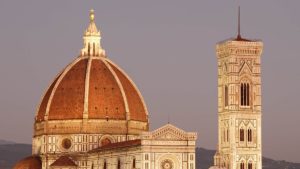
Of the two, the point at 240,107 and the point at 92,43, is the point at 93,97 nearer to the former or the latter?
the point at 92,43

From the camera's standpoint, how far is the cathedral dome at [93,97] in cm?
13225

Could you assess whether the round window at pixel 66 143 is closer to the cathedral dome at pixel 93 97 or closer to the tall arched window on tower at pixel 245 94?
the cathedral dome at pixel 93 97

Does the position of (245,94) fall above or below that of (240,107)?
above

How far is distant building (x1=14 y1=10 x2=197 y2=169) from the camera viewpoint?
13125 centimetres

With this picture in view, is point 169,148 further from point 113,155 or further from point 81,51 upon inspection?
point 81,51

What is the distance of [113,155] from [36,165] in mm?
12892

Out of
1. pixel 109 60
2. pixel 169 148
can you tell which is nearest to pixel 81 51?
pixel 109 60

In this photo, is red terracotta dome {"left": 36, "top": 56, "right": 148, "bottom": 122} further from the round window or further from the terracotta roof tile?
the terracotta roof tile

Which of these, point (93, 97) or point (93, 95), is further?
point (93, 95)

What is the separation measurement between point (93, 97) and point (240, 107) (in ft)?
54.3

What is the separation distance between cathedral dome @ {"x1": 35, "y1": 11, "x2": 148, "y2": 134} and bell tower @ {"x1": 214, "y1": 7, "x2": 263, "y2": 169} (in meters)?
11.4

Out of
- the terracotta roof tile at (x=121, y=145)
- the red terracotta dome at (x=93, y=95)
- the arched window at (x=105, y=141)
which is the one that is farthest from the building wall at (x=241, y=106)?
the arched window at (x=105, y=141)

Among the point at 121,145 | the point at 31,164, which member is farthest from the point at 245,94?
the point at 31,164

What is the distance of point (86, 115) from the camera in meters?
132
